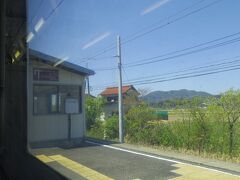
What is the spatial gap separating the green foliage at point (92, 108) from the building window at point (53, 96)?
71 millimetres

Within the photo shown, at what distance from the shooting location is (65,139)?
166 centimetres

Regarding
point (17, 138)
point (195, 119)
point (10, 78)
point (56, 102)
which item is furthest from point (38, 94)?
point (195, 119)

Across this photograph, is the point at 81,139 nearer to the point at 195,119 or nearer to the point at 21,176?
the point at 21,176

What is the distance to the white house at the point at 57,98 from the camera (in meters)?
1.49

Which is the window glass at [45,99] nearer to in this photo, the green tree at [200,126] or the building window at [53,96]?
the building window at [53,96]

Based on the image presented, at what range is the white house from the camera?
149 cm

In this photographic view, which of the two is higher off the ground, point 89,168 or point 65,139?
point 65,139

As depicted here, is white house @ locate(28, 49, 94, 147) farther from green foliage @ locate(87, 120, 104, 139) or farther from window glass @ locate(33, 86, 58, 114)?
green foliage @ locate(87, 120, 104, 139)

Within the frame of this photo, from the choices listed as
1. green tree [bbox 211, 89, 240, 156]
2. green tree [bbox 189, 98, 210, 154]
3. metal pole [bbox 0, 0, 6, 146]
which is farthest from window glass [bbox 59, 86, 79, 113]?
green tree [bbox 189, 98, 210, 154]

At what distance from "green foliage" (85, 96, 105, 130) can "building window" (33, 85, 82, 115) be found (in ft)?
0.23

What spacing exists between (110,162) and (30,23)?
3.63ft

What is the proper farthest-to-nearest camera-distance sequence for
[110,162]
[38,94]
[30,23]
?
1. [30,23]
2. [110,162]
3. [38,94]

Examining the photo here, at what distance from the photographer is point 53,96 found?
4.99 feet

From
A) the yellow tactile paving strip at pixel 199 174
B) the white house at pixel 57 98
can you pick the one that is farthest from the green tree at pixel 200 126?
the white house at pixel 57 98
